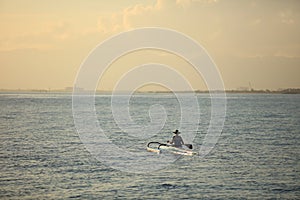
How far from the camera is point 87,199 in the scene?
30.3 metres

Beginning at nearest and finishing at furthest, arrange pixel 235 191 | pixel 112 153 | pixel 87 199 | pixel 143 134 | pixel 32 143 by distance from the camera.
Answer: pixel 87 199 < pixel 235 191 < pixel 112 153 < pixel 32 143 < pixel 143 134

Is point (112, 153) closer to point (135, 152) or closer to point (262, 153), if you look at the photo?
point (135, 152)

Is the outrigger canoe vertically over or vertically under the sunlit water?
over

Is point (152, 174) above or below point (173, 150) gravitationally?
below

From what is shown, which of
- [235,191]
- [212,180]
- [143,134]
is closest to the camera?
[235,191]

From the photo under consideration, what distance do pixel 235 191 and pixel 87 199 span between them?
10.0 m

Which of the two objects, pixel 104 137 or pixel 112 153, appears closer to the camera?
pixel 112 153

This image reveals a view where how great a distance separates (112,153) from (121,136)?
660 inches

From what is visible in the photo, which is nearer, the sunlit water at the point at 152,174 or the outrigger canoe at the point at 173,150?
the sunlit water at the point at 152,174

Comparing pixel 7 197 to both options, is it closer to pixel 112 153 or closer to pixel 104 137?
pixel 112 153

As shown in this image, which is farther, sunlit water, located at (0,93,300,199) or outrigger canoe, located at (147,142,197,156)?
outrigger canoe, located at (147,142,197,156)

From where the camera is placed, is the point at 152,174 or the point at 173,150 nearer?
the point at 152,174

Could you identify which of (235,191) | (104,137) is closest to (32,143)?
(104,137)

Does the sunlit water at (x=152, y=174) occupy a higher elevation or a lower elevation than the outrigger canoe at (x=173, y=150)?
lower
